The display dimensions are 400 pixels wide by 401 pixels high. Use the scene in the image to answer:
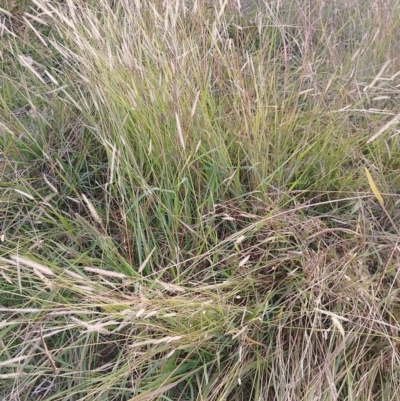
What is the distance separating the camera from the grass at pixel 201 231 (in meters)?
1.16

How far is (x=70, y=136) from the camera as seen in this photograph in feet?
5.28

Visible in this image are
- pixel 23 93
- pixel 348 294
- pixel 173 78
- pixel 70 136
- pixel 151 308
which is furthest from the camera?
pixel 23 93

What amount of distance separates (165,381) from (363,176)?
71 cm

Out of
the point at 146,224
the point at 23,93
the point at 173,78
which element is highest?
the point at 173,78

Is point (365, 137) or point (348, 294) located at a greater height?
point (365, 137)

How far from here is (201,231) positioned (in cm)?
131

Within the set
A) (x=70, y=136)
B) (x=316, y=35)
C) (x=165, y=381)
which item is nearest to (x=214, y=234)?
(x=165, y=381)

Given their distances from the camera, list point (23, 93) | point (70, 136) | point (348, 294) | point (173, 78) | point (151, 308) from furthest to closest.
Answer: point (23, 93) < point (70, 136) < point (173, 78) < point (348, 294) < point (151, 308)

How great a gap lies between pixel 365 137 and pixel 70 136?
0.84 metres

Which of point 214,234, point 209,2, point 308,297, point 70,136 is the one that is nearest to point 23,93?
point 70,136

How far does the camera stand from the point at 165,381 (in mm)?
1125

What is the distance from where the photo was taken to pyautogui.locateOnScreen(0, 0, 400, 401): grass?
45.8 inches

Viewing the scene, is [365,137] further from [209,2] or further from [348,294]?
[209,2]

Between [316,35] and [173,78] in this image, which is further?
[316,35]
